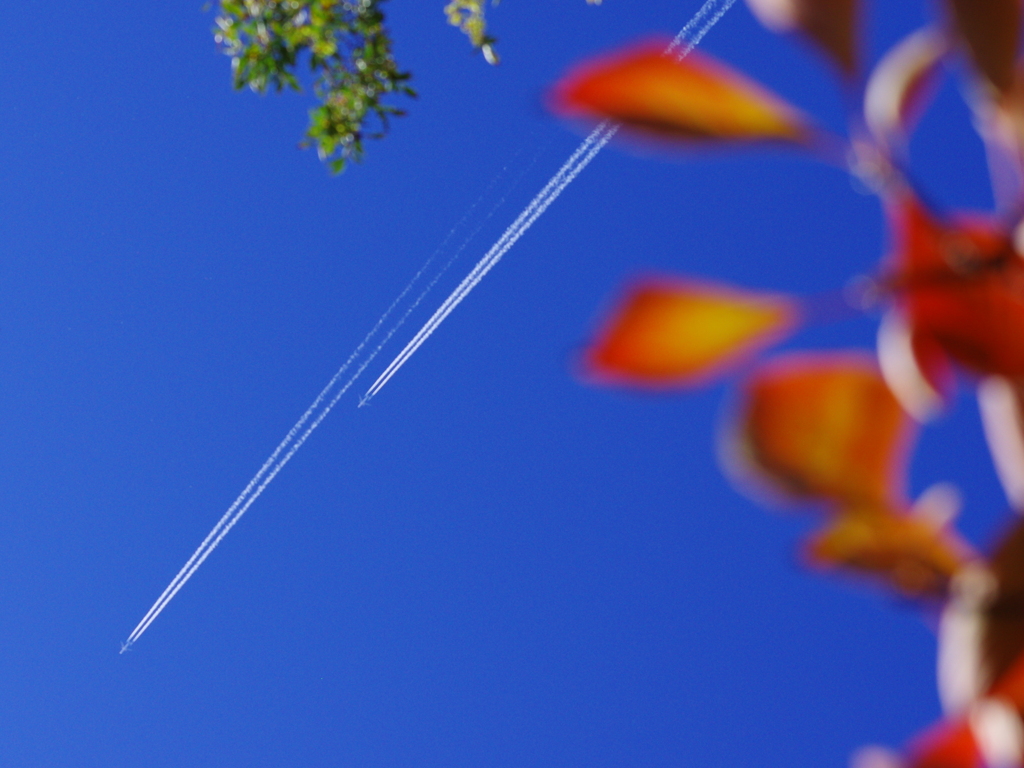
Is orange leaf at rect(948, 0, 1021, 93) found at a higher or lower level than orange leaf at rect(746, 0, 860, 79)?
higher

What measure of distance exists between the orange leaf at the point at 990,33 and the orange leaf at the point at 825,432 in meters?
0.12

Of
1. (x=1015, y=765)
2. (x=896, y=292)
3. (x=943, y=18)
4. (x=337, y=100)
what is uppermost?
(x=337, y=100)

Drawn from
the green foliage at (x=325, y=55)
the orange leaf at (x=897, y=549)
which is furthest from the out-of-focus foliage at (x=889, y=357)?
the green foliage at (x=325, y=55)

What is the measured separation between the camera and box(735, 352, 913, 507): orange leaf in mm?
378

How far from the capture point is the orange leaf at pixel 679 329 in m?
0.38

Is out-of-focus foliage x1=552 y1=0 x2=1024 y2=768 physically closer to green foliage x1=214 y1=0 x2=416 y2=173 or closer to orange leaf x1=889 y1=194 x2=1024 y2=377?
orange leaf x1=889 y1=194 x2=1024 y2=377

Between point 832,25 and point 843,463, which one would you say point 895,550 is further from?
point 832,25

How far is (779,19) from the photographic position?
41cm

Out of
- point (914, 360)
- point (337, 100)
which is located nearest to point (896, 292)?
point (914, 360)

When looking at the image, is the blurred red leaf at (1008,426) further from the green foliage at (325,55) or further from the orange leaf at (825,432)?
the green foliage at (325,55)

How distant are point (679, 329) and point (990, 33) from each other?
0.50 feet

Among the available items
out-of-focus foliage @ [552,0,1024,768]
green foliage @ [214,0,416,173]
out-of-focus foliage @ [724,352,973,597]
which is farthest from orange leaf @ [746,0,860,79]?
green foliage @ [214,0,416,173]

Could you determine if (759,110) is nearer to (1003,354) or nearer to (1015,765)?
(1003,354)

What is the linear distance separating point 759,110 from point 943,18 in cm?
8
